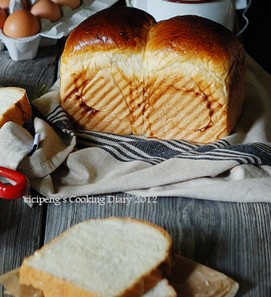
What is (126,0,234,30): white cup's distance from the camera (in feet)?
5.77

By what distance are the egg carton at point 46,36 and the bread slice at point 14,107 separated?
32cm

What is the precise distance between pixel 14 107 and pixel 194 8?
1.83 feet

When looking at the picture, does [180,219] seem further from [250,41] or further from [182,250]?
[250,41]

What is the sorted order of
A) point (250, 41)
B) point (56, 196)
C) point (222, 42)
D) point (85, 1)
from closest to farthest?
point (56, 196), point (222, 42), point (85, 1), point (250, 41)

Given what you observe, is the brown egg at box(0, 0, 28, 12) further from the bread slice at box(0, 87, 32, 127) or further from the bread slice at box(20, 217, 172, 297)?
the bread slice at box(20, 217, 172, 297)

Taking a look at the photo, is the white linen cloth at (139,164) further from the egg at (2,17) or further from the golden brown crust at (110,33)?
the egg at (2,17)

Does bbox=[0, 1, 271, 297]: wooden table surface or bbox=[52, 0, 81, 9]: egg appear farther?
bbox=[52, 0, 81, 9]: egg

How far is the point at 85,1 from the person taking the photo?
6.86 feet

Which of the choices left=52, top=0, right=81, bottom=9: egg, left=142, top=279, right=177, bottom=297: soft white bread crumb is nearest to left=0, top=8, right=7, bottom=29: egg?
left=52, top=0, right=81, bottom=9: egg

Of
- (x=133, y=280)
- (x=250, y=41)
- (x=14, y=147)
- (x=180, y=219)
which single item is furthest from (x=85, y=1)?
(x=133, y=280)

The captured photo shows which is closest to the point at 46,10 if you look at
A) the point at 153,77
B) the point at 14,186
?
the point at 153,77

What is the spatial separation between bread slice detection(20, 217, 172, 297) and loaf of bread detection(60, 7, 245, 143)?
39 cm

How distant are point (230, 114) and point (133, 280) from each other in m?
0.56

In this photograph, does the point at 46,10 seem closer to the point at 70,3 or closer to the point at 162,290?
the point at 70,3
